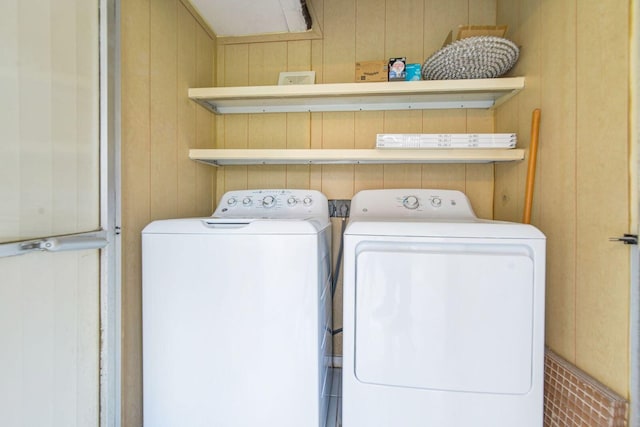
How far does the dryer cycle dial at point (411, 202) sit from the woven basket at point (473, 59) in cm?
62

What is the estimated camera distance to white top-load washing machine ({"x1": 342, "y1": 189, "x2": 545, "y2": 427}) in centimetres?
88

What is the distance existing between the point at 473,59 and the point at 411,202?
0.71 metres

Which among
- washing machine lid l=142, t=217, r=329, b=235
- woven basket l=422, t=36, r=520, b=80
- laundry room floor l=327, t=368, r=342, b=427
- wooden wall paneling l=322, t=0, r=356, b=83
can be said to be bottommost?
laundry room floor l=327, t=368, r=342, b=427

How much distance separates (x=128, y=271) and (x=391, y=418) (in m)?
1.11

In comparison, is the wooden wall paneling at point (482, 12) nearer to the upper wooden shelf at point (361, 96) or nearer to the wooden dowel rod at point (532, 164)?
the upper wooden shelf at point (361, 96)

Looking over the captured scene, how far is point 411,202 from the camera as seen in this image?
1456mm

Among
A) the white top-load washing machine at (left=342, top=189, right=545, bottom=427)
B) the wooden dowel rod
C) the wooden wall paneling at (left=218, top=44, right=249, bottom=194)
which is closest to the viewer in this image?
the white top-load washing machine at (left=342, top=189, right=545, bottom=427)

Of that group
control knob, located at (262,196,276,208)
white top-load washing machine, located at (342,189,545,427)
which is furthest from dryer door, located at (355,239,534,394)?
control knob, located at (262,196,276,208)

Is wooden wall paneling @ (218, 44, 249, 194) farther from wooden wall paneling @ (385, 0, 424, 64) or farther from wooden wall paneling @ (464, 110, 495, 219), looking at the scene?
wooden wall paneling @ (464, 110, 495, 219)

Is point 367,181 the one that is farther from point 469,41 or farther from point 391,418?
point 391,418

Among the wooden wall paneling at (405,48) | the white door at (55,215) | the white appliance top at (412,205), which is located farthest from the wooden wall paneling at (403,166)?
the white door at (55,215)

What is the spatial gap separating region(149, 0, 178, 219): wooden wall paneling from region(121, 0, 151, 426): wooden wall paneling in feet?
0.12

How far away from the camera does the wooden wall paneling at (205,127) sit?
5.00 ft

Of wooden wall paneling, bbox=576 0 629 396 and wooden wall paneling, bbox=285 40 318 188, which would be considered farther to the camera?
wooden wall paneling, bbox=285 40 318 188
